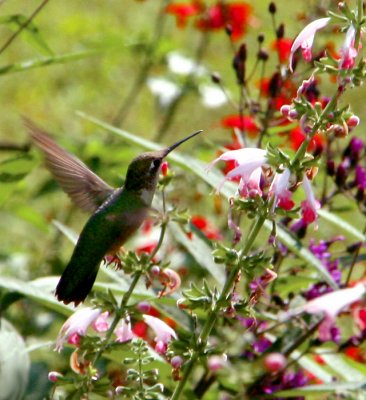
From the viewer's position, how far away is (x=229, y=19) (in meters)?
4.04

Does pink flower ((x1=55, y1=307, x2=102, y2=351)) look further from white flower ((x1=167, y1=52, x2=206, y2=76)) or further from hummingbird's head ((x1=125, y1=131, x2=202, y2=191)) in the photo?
white flower ((x1=167, y1=52, x2=206, y2=76))

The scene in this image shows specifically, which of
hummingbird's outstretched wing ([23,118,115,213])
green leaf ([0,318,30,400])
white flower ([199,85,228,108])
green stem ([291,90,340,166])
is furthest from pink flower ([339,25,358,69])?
white flower ([199,85,228,108])

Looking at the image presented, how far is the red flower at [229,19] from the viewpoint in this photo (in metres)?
4.04

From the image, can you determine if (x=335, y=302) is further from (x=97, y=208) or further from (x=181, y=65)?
(x=181, y=65)

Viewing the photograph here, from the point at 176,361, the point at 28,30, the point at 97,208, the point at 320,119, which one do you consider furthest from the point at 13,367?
the point at 28,30

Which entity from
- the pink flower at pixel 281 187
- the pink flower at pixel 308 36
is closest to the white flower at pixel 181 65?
the pink flower at pixel 308 36

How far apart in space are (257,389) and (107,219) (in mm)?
575

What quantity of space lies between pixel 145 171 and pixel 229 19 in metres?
2.19

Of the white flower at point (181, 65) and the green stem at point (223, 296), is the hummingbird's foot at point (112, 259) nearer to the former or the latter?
the green stem at point (223, 296)

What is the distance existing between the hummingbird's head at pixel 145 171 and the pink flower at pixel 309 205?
0.43 metres

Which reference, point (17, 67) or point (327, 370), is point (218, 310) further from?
point (17, 67)

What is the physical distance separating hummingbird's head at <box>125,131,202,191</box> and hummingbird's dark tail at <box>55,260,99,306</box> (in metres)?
0.19

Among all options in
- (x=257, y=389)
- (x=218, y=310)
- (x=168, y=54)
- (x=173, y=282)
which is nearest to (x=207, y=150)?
(x=168, y=54)

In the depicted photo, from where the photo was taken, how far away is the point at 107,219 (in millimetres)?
2053
